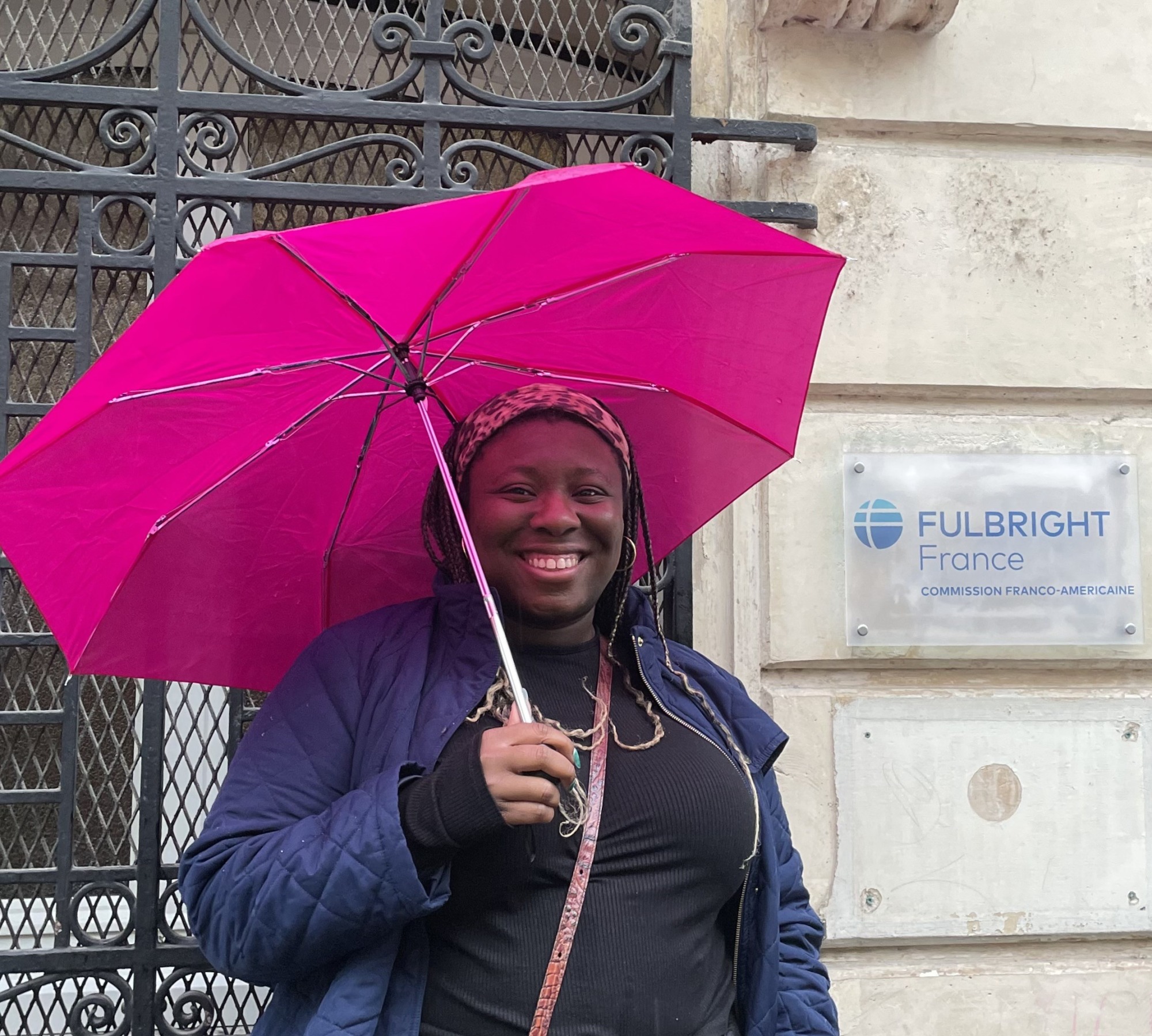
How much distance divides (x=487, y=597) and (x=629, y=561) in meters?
0.45

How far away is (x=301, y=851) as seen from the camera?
1720 mm

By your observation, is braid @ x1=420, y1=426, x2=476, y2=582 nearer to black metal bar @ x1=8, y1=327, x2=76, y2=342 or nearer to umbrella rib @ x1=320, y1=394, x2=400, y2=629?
umbrella rib @ x1=320, y1=394, x2=400, y2=629

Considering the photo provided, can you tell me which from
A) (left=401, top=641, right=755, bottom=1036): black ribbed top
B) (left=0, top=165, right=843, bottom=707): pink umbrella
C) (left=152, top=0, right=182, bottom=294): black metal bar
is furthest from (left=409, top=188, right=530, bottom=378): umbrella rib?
(left=152, top=0, right=182, bottom=294): black metal bar

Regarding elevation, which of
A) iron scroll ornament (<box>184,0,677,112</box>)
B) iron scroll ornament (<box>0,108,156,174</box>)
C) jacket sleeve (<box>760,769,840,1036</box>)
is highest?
iron scroll ornament (<box>184,0,677,112</box>)

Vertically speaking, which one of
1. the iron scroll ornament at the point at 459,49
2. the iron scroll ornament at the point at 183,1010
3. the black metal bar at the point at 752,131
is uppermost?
the iron scroll ornament at the point at 459,49

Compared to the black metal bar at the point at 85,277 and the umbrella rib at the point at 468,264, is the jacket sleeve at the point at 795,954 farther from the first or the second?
the black metal bar at the point at 85,277

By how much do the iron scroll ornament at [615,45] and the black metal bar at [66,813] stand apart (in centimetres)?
180

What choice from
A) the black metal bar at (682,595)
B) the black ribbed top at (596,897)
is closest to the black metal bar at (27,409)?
the black metal bar at (682,595)

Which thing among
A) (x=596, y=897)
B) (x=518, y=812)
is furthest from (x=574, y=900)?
(x=518, y=812)

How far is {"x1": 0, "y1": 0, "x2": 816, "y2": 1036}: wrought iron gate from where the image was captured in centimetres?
303

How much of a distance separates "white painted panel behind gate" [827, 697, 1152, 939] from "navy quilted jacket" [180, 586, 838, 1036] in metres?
0.96

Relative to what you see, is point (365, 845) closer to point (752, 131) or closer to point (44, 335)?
point (44, 335)

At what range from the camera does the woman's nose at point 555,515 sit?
79.0 inches


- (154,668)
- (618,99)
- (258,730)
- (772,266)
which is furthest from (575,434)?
(618,99)
